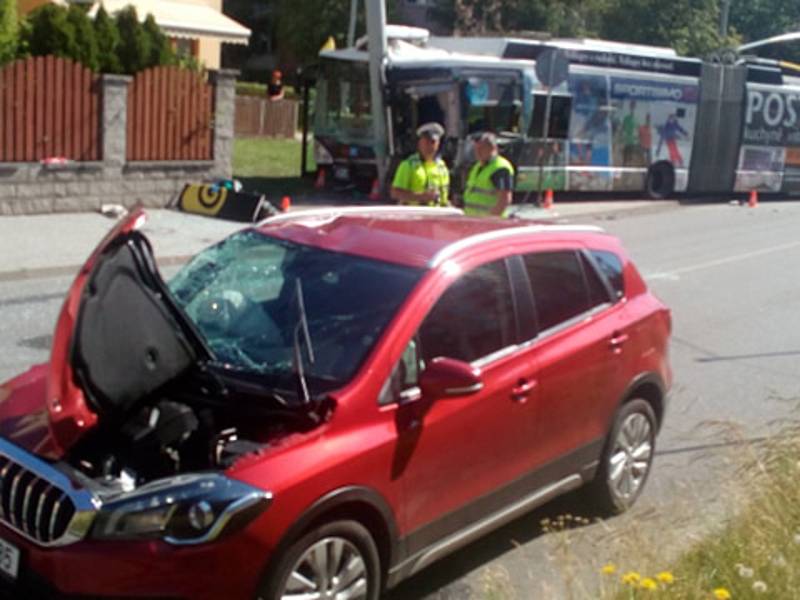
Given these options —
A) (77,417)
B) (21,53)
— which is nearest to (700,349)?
(77,417)

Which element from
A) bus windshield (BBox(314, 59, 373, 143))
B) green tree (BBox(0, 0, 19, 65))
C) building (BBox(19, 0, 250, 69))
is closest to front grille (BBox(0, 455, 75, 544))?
green tree (BBox(0, 0, 19, 65))

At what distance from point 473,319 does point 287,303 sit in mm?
809

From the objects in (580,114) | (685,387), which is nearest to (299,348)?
(685,387)

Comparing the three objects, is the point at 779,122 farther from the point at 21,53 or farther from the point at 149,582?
the point at 149,582

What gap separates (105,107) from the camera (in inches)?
704

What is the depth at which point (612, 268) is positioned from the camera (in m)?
6.65

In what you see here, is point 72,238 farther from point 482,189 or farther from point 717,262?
point 717,262

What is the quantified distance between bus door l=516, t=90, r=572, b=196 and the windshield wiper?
18.2 meters

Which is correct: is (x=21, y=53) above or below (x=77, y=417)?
above

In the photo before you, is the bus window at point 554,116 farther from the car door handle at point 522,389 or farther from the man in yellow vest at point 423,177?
the car door handle at point 522,389

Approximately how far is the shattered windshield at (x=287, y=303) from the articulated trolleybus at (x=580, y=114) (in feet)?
51.6

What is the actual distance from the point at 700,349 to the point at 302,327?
22.9 ft

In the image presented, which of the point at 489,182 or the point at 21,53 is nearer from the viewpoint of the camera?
the point at 489,182

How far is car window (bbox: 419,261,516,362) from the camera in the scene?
17.4ft
